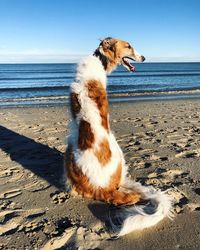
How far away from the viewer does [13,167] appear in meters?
6.02

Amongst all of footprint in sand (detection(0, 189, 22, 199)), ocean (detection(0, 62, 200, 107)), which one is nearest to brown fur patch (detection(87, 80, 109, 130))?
ocean (detection(0, 62, 200, 107))

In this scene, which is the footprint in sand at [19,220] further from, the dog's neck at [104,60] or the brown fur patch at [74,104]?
the dog's neck at [104,60]

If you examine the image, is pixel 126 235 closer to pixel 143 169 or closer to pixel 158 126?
pixel 143 169

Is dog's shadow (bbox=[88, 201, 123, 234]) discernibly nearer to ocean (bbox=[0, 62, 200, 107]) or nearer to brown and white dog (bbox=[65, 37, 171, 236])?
brown and white dog (bbox=[65, 37, 171, 236])

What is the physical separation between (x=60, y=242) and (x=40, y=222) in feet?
1.80

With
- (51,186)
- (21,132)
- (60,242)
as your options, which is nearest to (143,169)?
(51,186)

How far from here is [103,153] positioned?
14.2 feet

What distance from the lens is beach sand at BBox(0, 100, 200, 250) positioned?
3581 millimetres

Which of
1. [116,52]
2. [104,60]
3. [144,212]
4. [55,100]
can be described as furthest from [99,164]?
[55,100]

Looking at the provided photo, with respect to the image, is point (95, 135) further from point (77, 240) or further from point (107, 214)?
point (77, 240)

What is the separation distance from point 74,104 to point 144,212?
1.70 metres

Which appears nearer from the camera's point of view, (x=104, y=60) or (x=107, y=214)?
(x=107, y=214)

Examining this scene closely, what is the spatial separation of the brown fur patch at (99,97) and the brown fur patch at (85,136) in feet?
0.73

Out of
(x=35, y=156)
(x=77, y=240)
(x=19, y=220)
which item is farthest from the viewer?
(x=35, y=156)
